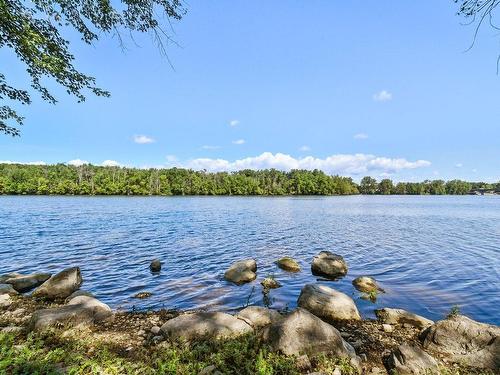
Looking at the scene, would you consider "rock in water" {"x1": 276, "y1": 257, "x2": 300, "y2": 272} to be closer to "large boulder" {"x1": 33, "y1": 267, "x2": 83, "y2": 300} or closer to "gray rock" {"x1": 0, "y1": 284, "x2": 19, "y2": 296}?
"large boulder" {"x1": 33, "y1": 267, "x2": 83, "y2": 300}

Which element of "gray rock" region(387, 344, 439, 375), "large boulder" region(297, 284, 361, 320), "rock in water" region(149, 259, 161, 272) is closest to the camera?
"gray rock" region(387, 344, 439, 375)

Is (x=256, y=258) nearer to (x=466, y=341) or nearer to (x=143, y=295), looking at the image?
(x=143, y=295)

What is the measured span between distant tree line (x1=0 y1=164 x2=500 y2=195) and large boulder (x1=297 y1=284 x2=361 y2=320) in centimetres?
14592

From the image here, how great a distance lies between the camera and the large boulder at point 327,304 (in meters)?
9.70

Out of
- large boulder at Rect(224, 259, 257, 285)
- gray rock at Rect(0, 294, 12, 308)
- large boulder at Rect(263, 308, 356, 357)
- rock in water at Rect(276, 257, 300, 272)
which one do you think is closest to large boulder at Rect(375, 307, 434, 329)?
large boulder at Rect(263, 308, 356, 357)

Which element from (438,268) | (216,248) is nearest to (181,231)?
(216,248)

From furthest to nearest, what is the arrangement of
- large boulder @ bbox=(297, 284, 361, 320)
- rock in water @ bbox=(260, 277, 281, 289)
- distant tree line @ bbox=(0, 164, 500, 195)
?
distant tree line @ bbox=(0, 164, 500, 195) < rock in water @ bbox=(260, 277, 281, 289) < large boulder @ bbox=(297, 284, 361, 320)

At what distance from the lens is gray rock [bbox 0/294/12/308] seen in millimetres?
9733

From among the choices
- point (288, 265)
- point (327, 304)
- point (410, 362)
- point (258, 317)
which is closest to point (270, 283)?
point (288, 265)

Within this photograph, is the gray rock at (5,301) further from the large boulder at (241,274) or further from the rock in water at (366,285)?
the rock in water at (366,285)

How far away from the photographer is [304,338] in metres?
6.66

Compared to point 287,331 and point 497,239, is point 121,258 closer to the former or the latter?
point 287,331

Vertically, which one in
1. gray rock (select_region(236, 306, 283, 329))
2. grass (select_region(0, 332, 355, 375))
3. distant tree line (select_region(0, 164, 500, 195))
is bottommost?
gray rock (select_region(236, 306, 283, 329))

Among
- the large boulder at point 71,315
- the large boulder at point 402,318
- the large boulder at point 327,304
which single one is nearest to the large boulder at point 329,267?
the large boulder at point 327,304
